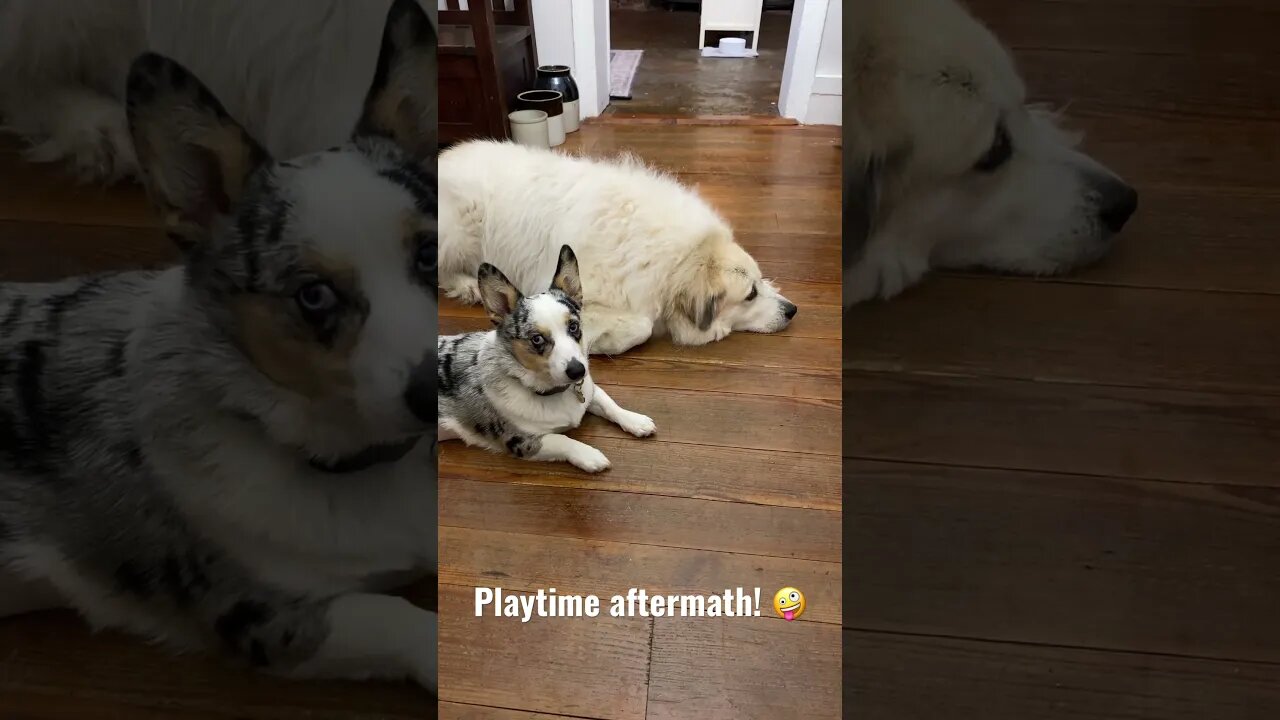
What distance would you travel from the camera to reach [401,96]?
0.30 m

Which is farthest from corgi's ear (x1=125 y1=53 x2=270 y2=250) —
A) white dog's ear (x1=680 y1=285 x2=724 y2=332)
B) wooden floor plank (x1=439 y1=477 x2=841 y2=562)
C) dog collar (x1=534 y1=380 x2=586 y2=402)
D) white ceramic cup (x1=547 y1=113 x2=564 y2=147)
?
white ceramic cup (x1=547 y1=113 x2=564 y2=147)

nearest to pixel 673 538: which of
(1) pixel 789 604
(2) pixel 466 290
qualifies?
(1) pixel 789 604

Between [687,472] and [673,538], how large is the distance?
154 millimetres

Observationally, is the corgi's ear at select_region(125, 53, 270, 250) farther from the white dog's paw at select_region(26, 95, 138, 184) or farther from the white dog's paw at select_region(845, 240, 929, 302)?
the white dog's paw at select_region(845, 240, 929, 302)

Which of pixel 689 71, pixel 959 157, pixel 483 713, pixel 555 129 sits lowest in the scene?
pixel 483 713

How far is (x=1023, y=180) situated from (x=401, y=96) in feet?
0.94

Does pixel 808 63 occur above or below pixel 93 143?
below

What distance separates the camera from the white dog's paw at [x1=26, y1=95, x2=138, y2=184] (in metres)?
0.31

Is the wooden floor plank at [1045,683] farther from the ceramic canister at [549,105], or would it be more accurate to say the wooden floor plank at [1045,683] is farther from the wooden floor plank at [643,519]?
the ceramic canister at [549,105]

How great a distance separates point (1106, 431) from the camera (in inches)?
12.5

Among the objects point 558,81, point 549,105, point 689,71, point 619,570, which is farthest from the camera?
point 689,71

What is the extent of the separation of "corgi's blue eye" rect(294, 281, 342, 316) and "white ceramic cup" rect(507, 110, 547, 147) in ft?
6.62

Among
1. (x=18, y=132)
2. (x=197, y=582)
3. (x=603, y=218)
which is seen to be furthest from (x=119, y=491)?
(x=603, y=218)

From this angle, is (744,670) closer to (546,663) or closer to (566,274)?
(546,663)
